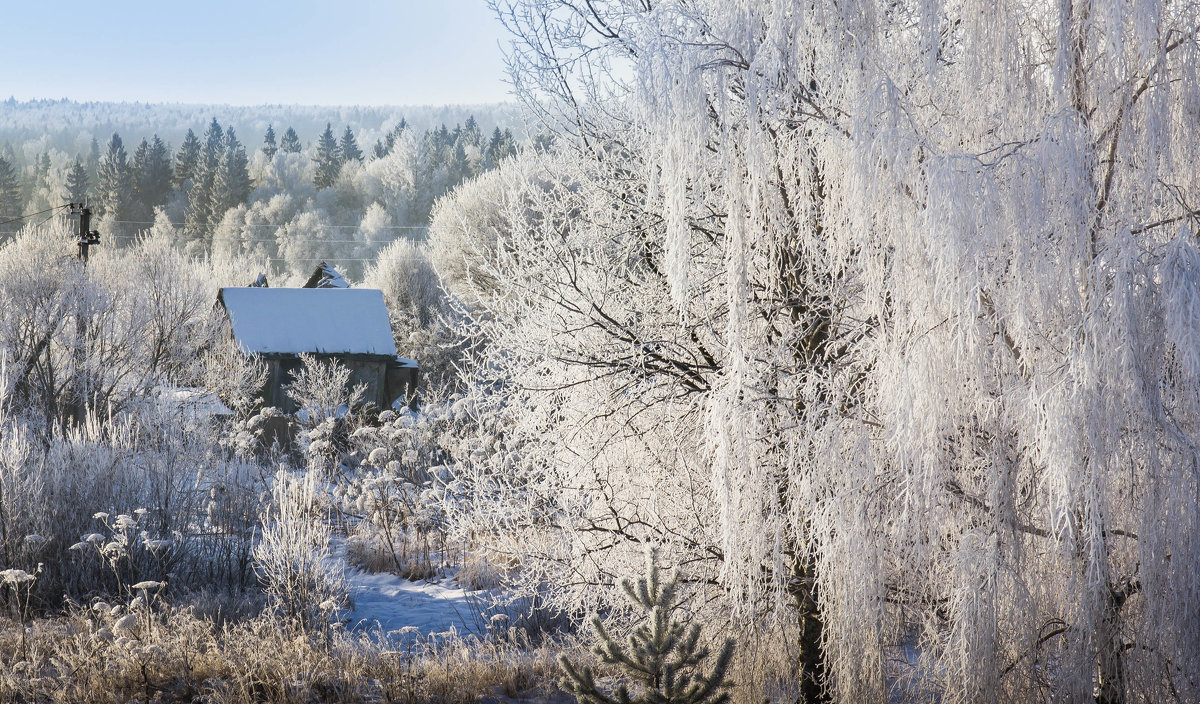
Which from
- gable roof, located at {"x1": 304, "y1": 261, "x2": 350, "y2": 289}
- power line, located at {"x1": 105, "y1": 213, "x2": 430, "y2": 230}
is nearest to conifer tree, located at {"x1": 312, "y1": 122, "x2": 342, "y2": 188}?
power line, located at {"x1": 105, "y1": 213, "x2": 430, "y2": 230}

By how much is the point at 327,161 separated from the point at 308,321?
51591 mm

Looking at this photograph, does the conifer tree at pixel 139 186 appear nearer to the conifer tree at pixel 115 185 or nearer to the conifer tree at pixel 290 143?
the conifer tree at pixel 115 185

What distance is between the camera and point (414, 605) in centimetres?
942

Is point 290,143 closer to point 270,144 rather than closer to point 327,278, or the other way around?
point 270,144

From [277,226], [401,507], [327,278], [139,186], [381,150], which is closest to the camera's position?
[401,507]

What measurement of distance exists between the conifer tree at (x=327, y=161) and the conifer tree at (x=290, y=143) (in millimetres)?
11501

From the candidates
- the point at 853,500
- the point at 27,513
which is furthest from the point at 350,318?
the point at 853,500

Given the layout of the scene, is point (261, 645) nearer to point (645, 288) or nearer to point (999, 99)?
point (645, 288)

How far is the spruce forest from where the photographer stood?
147 inches

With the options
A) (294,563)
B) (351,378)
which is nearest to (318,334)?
(351,378)

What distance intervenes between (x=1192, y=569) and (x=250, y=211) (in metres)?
62.5

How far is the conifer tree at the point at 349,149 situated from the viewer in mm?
71562

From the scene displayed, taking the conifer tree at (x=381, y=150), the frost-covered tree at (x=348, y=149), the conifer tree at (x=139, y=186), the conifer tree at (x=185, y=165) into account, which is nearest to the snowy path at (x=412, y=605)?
the conifer tree at (x=185, y=165)

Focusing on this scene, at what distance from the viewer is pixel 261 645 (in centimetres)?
675
